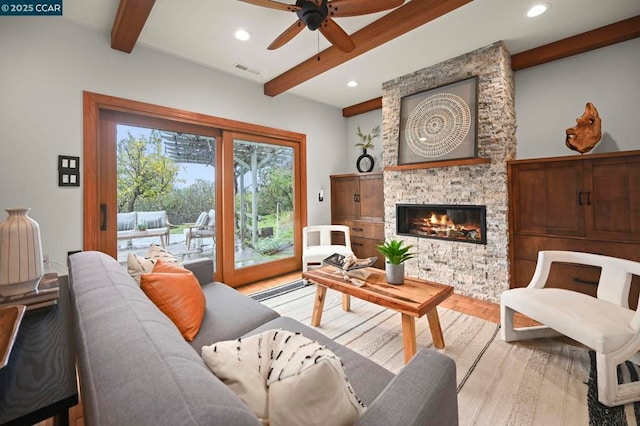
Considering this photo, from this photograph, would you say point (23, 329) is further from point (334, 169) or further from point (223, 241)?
point (334, 169)

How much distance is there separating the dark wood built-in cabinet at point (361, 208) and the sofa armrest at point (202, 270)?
8.50 ft

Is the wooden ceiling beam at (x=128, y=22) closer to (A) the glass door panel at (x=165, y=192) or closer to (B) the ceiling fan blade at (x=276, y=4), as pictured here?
(A) the glass door panel at (x=165, y=192)

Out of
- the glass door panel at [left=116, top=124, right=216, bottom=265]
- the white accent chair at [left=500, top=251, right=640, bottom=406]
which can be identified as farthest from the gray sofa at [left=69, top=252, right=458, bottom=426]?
the glass door panel at [left=116, top=124, right=216, bottom=265]

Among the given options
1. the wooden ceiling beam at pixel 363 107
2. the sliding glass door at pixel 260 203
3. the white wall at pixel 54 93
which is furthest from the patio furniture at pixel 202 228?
the wooden ceiling beam at pixel 363 107

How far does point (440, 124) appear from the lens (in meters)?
3.29

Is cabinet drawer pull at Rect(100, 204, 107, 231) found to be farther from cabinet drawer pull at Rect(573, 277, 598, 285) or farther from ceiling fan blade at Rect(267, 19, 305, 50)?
cabinet drawer pull at Rect(573, 277, 598, 285)

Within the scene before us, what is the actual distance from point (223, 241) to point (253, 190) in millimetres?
837

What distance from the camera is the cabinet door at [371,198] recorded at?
4.11 metres

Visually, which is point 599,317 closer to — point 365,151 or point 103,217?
point 365,151

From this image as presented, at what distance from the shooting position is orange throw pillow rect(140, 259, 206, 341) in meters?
1.40

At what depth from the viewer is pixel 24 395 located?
715 millimetres

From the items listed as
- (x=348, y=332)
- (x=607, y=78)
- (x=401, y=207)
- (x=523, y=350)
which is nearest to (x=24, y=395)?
(x=348, y=332)

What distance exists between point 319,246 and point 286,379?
3.39 m

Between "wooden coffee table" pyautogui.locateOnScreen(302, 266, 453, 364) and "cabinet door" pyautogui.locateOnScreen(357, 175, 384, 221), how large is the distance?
1825 mm
